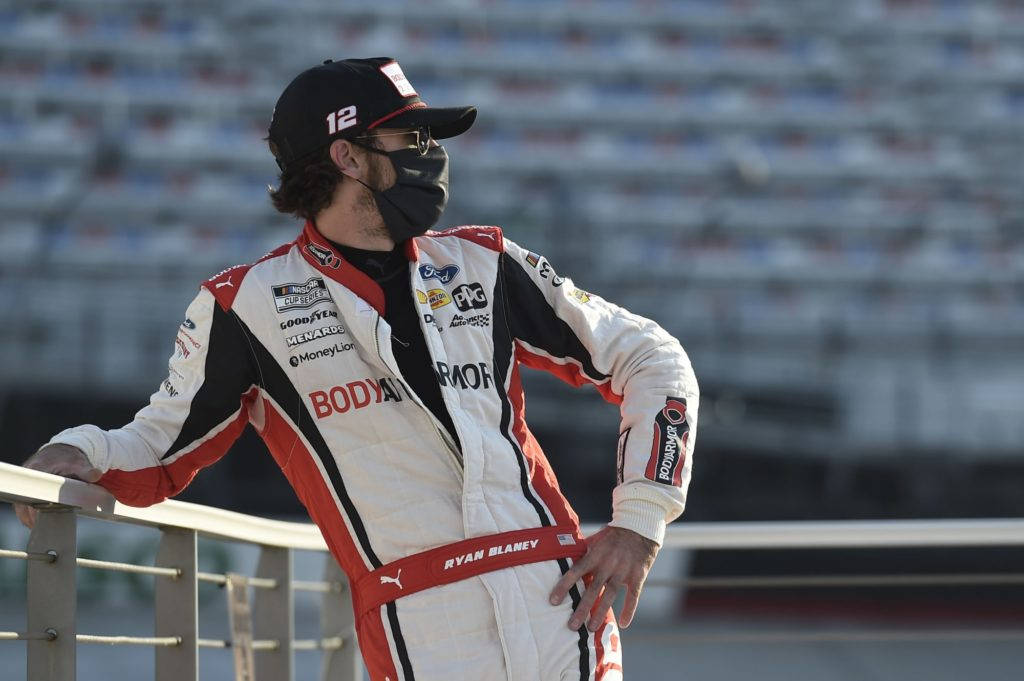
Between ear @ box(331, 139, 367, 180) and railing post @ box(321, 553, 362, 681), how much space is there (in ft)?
2.57

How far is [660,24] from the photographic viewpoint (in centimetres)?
1867

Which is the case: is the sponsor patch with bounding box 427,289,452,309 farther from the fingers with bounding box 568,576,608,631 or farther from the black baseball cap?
the fingers with bounding box 568,576,608,631

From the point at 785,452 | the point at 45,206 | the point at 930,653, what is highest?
the point at 45,206

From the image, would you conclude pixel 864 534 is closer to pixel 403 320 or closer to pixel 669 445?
pixel 669 445

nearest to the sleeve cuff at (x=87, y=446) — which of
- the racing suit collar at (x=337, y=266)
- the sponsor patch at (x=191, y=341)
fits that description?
the sponsor patch at (x=191, y=341)

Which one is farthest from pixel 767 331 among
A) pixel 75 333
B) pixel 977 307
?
pixel 75 333

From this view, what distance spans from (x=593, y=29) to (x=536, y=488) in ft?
58.3

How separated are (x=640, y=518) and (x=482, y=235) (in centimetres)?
30

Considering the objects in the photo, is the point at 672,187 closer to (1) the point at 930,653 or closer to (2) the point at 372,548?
(1) the point at 930,653

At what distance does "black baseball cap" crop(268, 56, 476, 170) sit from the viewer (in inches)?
48.6

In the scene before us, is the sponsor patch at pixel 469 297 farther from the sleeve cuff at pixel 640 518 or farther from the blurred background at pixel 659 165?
the blurred background at pixel 659 165

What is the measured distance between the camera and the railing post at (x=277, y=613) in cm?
173

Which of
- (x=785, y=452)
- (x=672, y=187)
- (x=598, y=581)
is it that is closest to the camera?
(x=598, y=581)

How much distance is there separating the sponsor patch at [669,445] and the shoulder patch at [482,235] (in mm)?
204
